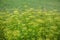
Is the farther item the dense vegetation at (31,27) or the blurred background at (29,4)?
the blurred background at (29,4)

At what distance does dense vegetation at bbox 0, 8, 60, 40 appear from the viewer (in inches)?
170

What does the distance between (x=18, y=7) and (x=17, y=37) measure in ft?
6.71

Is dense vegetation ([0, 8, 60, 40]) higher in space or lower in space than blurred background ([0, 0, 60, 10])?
higher

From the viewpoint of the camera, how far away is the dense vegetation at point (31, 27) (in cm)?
431

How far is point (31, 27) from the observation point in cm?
438

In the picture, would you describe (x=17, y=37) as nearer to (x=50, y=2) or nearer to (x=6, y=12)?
(x=6, y=12)

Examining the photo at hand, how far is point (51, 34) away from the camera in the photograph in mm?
4254

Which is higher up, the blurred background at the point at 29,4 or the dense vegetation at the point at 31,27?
the dense vegetation at the point at 31,27

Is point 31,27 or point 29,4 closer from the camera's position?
point 31,27

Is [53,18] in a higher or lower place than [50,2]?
higher

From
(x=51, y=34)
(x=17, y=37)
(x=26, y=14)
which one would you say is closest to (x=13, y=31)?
(x=17, y=37)

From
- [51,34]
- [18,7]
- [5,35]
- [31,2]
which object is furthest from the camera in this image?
[31,2]

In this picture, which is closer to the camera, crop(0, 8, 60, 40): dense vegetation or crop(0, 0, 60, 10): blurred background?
crop(0, 8, 60, 40): dense vegetation

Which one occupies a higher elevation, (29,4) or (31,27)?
(31,27)
